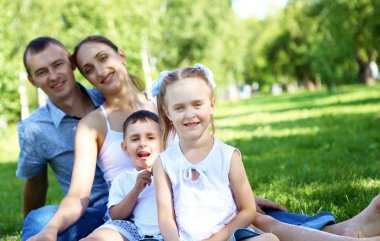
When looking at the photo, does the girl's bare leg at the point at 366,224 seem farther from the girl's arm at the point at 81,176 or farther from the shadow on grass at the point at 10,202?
the shadow on grass at the point at 10,202

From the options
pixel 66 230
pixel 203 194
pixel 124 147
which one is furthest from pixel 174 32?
pixel 203 194

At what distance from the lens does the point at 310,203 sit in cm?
445

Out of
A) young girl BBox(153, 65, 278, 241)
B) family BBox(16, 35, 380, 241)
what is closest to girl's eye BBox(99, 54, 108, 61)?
family BBox(16, 35, 380, 241)

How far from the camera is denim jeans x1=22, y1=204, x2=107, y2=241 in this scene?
362 centimetres

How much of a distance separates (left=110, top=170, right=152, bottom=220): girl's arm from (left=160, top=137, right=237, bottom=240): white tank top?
0.25 metres

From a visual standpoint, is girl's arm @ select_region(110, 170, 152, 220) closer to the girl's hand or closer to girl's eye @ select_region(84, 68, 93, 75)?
the girl's hand

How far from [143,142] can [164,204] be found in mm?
660

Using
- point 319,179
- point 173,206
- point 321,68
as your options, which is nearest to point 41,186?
point 173,206

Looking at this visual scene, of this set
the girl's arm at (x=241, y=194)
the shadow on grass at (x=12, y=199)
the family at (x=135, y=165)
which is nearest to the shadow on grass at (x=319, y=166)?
the family at (x=135, y=165)

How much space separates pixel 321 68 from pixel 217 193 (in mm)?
24396

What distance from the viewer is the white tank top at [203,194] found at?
2.88m

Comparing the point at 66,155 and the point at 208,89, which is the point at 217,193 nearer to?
the point at 208,89

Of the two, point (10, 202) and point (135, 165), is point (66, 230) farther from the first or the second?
point (10, 202)

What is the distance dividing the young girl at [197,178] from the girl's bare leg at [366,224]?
64cm
